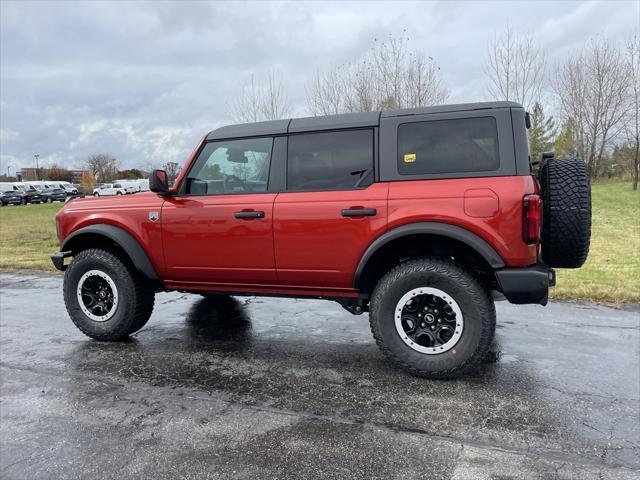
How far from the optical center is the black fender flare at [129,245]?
4.38 m

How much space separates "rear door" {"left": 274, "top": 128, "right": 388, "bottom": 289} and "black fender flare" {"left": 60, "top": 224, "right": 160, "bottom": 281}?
1322 mm

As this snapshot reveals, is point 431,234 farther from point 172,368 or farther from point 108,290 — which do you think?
point 108,290

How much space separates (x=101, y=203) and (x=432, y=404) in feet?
11.5

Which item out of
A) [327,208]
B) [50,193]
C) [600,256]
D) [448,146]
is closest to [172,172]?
[327,208]

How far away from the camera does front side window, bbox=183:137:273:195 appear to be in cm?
410

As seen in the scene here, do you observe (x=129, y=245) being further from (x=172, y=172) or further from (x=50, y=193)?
(x=50, y=193)

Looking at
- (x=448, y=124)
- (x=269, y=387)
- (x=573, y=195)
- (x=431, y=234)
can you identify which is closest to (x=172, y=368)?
(x=269, y=387)

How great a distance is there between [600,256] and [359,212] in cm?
689

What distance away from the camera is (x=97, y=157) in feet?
263

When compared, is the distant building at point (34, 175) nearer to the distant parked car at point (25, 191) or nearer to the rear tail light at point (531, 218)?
the distant parked car at point (25, 191)

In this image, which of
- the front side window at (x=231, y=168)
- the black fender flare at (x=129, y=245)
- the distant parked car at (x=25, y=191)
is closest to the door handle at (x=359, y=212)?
the front side window at (x=231, y=168)

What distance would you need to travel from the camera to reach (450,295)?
3.46 metres

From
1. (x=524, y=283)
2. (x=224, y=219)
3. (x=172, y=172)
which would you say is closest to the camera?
(x=524, y=283)

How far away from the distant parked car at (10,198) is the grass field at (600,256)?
2569cm
